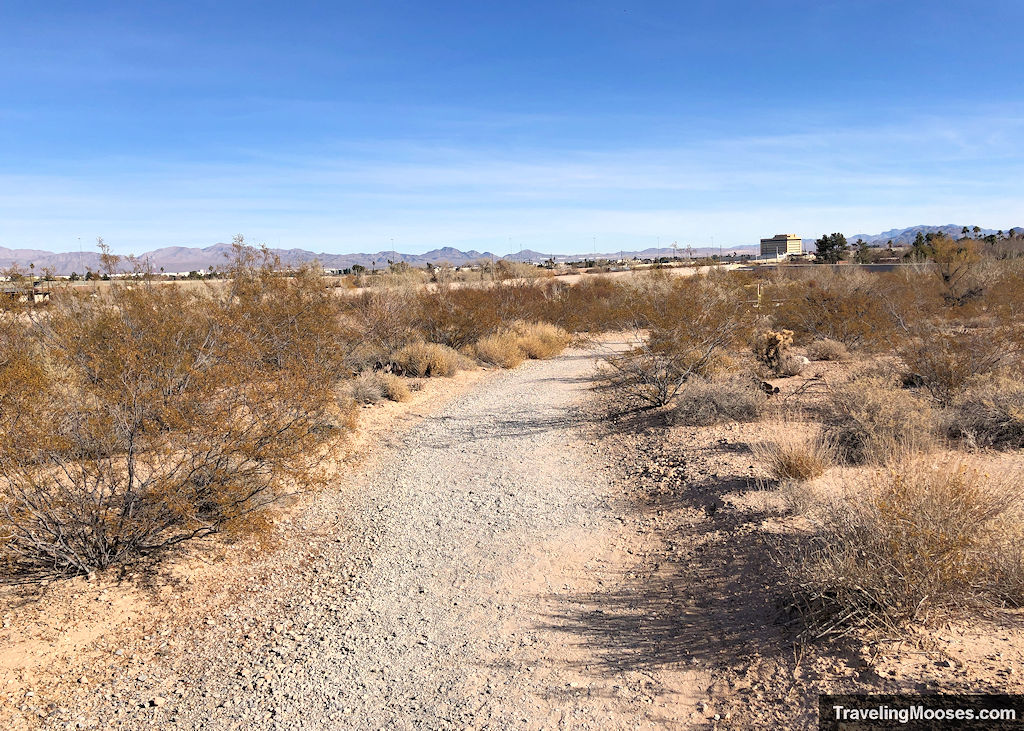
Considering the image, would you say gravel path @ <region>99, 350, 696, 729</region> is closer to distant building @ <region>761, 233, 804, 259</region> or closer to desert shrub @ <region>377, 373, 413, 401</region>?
desert shrub @ <region>377, 373, 413, 401</region>

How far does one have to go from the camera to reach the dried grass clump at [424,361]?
16.6 m

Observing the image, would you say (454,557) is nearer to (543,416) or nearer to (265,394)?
(265,394)

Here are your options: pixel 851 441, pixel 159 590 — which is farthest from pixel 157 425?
pixel 851 441

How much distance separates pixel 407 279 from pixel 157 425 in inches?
858

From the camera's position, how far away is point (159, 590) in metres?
5.55

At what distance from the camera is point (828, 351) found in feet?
50.5

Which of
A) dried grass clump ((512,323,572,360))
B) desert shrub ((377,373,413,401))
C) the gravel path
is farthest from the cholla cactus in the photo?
desert shrub ((377,373,413,401))

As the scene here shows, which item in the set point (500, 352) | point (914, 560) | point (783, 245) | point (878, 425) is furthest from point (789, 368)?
point (783, 245)

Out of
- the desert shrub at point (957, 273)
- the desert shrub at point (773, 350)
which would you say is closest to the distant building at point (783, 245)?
the desert shrub at point (957, 273)

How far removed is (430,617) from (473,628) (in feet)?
1.42

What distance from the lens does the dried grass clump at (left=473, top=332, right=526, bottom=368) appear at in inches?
728

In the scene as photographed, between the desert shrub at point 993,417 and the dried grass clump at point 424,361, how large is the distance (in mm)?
11264

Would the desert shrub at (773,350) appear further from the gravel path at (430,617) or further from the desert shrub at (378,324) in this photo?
the desert shrub at (378,324)

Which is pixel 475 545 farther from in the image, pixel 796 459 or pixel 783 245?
pixel 783 245
